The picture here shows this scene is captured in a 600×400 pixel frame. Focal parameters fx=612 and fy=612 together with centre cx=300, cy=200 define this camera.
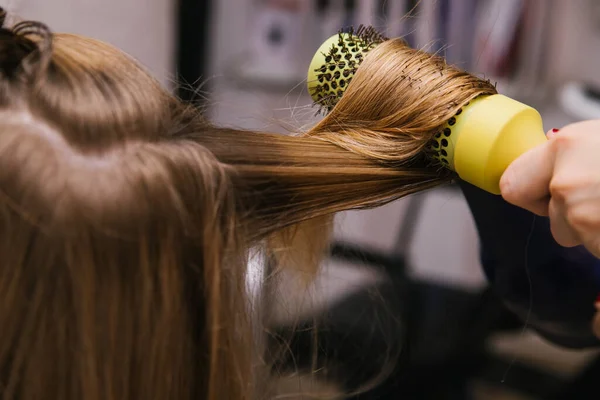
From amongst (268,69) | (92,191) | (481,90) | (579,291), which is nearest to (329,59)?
(481,90)

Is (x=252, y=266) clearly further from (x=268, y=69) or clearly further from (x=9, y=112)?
(x=268, y=69)

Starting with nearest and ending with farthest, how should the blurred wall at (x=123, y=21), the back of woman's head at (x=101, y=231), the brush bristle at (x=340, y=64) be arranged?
the back of woman's head at (x=101, y=231)
the brush bristle at (x=340, y=64)
the blurred wall at (x=123, y=21)

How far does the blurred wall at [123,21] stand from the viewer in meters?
1.09

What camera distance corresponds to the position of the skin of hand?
39 centimetres

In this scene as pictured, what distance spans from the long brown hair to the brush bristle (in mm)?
59

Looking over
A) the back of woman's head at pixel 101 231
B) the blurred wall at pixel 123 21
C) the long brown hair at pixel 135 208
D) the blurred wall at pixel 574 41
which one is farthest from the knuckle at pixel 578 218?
the blurred wall at pixel 574 41

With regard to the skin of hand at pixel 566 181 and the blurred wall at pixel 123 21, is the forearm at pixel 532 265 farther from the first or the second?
the blurred wall at pixel 123 21

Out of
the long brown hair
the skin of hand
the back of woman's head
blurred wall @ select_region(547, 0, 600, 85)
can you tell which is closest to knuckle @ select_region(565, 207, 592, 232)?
the skin of hand

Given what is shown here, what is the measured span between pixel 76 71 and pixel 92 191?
0.08 meters

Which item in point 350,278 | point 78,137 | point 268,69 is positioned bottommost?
point 350,278

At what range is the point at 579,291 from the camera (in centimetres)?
62

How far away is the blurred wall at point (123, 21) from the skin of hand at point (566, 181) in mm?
759

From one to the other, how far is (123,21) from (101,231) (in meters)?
0.96

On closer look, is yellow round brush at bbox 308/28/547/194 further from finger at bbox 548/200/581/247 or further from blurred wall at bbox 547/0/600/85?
blurred wall at bbox 547/0/600/85
